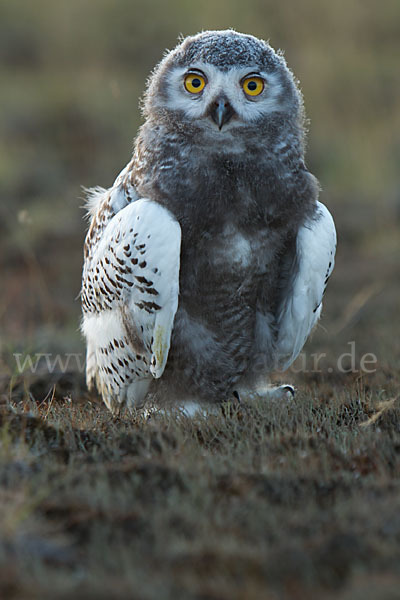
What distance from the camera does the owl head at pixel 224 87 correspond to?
4.02 metres

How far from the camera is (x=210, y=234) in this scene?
4.12m

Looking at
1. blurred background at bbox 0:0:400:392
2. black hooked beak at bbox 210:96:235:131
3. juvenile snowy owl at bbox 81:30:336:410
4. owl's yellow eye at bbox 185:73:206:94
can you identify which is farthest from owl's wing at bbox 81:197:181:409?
blurred background at bbox 0:0:400:392

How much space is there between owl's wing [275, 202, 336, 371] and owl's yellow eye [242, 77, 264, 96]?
79 cm

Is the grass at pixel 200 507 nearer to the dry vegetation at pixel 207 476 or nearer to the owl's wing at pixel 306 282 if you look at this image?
the dry vegetation at pixel 207 476

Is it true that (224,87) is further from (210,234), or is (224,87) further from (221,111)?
(210,234)

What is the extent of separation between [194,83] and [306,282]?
1328mm

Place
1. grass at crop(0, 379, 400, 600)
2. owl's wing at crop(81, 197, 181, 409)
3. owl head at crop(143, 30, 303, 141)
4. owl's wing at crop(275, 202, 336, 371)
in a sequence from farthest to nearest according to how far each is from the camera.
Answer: owl's wing at crop(275, 202, 336, 371), owl head at crop(143, 30, 303, 141), owl's wing at crop(81, 197, 181, 409), grass at crop(0, 379, 400, 600)

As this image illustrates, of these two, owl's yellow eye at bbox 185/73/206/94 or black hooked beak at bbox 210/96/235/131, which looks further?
owl's yellow eye at bbox 185/73/206/94

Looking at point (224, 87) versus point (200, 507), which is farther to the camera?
point (224, 87)

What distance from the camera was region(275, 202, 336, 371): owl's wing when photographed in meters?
4.26

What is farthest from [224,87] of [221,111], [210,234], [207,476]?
[207,476]

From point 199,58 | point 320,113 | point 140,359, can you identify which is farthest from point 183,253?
point 320,113

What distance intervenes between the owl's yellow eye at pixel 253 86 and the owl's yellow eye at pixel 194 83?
239 mm

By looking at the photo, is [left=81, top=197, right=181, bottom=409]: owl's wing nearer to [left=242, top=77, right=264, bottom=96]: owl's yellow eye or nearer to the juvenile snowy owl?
the juvenile snowy owl
